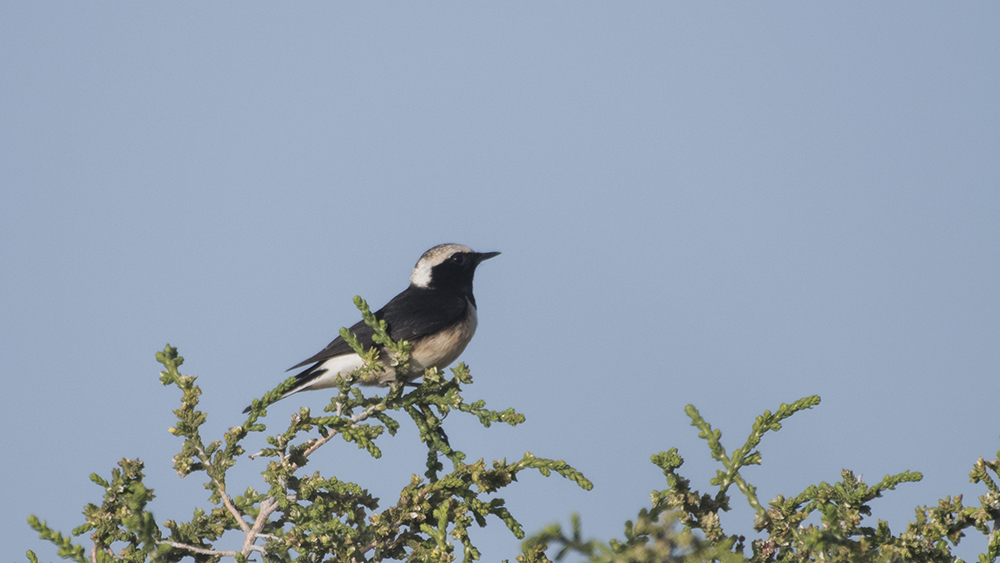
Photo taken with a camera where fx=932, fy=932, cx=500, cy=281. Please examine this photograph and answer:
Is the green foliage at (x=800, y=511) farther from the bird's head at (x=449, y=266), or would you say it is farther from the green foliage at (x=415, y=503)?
the bird's head at (x=449, y=266)

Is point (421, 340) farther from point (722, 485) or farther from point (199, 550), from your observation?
point (722, 485)

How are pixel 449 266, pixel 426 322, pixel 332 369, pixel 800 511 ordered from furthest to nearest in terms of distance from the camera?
pixel 449 266 → pixel 426 322 → pixel 332 369 → pixel 800 511

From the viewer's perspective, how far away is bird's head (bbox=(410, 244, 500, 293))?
978cm

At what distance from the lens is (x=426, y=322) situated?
333 inches

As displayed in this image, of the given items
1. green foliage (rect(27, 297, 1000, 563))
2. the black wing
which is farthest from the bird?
green foliage (rect(27, 297, 1000, 563))

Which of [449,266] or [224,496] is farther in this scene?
[449,266]

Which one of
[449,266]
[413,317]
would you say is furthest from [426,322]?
[449,266]

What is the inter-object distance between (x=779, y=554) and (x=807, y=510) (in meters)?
0.24

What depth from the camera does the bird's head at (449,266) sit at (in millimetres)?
9781

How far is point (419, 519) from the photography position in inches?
190

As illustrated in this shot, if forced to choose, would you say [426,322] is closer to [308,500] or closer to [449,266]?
[449,266]

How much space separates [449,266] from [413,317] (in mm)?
1466

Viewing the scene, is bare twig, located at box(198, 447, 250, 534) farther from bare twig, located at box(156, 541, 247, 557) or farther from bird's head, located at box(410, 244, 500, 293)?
bird's head, located at box(410, 244, 500, 293)

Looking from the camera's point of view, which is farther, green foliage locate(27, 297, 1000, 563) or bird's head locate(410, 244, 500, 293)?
bird's head locate(410, 244, 500, 293)
